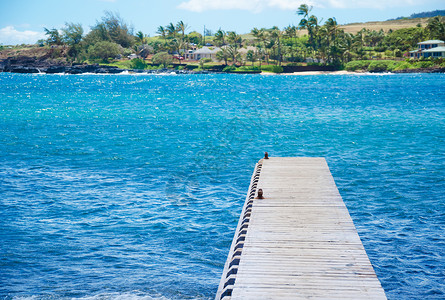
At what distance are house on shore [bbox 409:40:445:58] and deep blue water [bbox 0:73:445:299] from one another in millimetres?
132491

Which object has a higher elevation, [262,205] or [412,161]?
[262,205]

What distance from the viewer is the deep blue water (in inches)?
631

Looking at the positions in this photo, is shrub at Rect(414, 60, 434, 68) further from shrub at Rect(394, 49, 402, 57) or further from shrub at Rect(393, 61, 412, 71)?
shrub at Rect(394, 49, 402, 57)

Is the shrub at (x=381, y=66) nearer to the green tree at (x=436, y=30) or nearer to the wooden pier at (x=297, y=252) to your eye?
the green tree at (x=436, y=30)

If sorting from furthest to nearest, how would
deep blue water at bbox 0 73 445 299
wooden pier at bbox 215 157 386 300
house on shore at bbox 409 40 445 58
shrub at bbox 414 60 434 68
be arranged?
shrub at bbox 414 60 434 68
house on shore at bbox 409 40 445 58
deep blue water at bbox 0 73 445 299
wooden pier at bbox 215 157 386 300

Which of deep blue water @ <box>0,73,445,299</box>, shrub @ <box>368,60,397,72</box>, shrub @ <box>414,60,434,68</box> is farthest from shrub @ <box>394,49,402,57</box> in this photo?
deep blue water @ <box>0,73,445,299</box>

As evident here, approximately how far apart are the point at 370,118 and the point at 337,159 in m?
27.9

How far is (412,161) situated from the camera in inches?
1292

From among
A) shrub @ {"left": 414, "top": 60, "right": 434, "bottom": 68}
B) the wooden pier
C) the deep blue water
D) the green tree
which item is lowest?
the deep blue water

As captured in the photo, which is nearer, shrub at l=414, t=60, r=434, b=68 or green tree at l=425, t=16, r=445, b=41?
shrub at l=414, t=60, r=434, b=68

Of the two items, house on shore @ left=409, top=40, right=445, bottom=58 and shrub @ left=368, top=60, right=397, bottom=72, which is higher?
house on shore @ left=409, top=40, right=445, bottom=58

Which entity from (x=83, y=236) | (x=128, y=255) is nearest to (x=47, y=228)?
(x=83, y=236)

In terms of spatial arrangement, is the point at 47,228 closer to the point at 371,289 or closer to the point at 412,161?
the point at 371,289

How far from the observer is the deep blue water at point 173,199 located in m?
16.0
